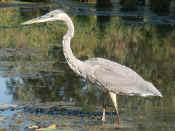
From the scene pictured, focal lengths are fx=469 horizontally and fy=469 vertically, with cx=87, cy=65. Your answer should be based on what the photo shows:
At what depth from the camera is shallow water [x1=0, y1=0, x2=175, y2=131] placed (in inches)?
288

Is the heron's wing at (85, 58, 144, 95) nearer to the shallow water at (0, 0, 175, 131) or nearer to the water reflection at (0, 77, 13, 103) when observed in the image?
the shallow water at (0, 0, 175, 131)

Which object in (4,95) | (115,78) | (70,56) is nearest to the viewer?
(70,56)

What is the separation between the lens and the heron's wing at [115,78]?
7039 mm

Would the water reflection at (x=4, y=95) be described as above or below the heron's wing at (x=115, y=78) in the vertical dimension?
below

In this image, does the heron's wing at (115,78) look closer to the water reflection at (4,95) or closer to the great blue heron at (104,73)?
the great blue heron at (104,73)

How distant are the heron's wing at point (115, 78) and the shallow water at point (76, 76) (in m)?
0.56

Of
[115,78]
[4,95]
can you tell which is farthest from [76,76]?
[115,78]

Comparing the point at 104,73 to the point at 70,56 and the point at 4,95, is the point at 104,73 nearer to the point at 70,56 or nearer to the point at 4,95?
the point at 70,56

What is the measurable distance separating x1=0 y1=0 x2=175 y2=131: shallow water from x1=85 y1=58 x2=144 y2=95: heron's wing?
0.56 m

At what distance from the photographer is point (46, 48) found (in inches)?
538

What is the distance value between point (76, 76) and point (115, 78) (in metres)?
3.32

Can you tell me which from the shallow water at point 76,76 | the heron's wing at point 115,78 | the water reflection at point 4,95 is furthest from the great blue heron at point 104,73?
the water reflection at point 4,95

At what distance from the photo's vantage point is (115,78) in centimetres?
711

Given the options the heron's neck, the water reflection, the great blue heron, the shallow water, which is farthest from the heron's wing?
the water reflection
